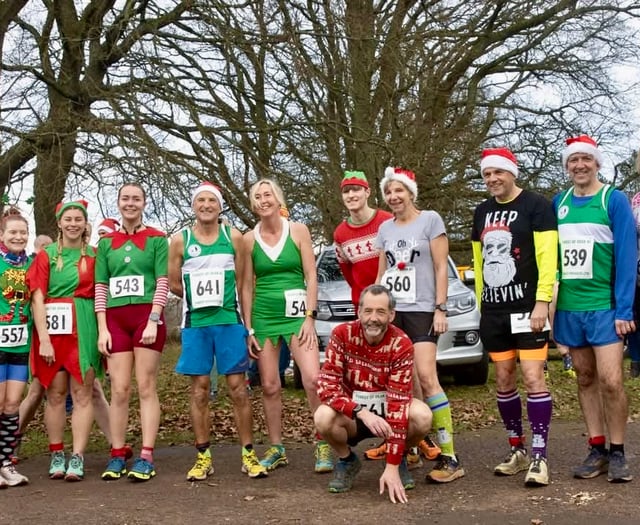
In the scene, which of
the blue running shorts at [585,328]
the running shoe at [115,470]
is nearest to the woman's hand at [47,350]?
the running shoe at [115,470]

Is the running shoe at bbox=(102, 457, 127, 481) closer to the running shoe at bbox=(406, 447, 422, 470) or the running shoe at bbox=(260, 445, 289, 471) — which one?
the running shoe at bbox=(260, 445, 289, 471)

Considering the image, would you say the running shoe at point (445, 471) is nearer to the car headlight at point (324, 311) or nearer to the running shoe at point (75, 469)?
the running shoe at point (75, 469)

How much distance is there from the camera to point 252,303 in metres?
5.91

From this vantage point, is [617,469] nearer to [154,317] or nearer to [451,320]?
[154,317]

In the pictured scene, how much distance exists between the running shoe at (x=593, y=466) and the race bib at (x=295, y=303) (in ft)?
7.08

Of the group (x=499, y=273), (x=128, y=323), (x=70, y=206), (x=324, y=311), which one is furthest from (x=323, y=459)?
(x=324, y=311)

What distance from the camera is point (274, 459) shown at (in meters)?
5.88

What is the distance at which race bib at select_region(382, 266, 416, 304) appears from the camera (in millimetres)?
5430

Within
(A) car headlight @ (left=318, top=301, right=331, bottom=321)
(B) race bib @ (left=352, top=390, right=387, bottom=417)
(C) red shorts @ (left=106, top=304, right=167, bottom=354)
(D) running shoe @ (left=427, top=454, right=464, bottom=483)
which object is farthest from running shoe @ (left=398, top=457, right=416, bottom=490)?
(A) car headlight @ (left=318, top=301, right=331, bottom=321)

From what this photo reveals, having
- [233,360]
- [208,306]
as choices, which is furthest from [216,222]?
[233,360]

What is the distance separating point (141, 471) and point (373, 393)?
179 cm

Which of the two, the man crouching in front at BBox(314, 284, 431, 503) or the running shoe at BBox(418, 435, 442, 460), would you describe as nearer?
the man crouching in front at BBox(314, 284, 431, 503)

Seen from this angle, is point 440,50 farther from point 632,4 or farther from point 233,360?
point 233,360

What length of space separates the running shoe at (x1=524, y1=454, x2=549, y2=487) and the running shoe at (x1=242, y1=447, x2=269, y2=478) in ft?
5.89
